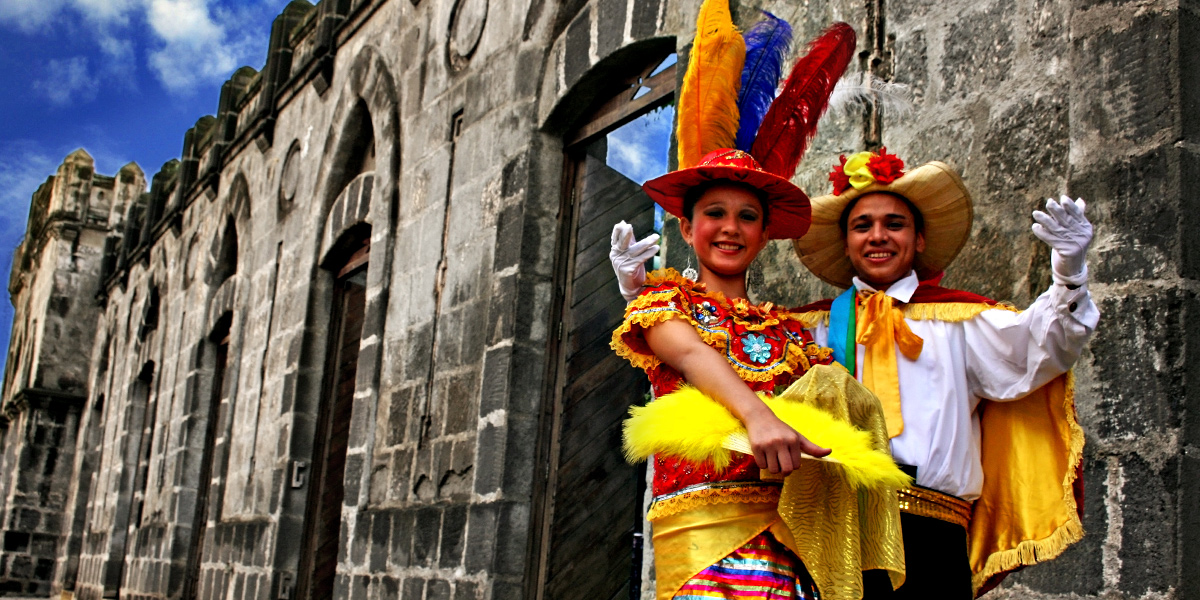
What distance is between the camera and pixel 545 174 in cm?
612

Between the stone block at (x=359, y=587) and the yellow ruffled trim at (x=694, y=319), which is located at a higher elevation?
the yellow ruffled trim at (x=694, y=319)

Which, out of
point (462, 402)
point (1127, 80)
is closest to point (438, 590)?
point (462, 402)

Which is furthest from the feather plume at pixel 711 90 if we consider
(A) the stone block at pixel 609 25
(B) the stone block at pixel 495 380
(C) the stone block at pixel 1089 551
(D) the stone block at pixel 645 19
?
(B) the stone block at pixel 495 380

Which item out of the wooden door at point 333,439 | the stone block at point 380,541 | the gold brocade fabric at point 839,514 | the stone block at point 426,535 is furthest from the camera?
the wooden door at point 333,439

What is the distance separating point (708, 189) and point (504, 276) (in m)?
3.48

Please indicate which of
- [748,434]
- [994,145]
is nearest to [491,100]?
[994,145]

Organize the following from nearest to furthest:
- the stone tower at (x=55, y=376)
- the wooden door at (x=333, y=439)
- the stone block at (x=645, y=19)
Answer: the stone block at (x=645, y=19)
the wooden door at (x=333, y=439)
the stone tower at (x=55, y=376)

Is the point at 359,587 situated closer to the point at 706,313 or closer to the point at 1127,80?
the point at 706,313

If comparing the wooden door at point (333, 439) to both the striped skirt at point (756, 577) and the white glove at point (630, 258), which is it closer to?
the white glove at point (630, 258)

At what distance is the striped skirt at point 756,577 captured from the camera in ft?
7.46

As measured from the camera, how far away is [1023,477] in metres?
2.53

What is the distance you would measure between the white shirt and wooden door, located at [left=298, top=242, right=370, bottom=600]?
6163 mm

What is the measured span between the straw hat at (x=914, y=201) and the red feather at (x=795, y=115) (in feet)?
0.41

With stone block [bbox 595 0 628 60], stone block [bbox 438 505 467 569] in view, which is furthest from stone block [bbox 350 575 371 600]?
stone block [bbox 595 0 628 60]
